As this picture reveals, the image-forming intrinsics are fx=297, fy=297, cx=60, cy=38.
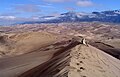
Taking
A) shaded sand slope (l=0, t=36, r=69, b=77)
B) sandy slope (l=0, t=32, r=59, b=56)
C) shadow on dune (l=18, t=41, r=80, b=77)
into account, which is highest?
shadow on dune (l=18, t=41, r=80, b=77)

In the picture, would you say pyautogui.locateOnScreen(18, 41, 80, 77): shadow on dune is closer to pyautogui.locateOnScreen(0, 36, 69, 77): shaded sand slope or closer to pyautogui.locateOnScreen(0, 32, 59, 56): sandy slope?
pyautogui.locateOnScreen(0, 36, 69, 77): shaded sand slope

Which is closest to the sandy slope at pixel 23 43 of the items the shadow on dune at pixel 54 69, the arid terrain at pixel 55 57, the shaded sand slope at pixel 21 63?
the arid terrain at pixel 55 57

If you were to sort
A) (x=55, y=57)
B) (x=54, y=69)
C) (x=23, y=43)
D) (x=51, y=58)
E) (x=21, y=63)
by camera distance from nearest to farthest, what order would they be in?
(x=54, y=69) < (x=55, y=57) < (x=51, y=58) < (x=21, y=63) < (x=23, y=43)

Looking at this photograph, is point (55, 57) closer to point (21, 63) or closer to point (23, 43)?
point (21, 63)

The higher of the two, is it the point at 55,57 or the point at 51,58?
the point at 55,57

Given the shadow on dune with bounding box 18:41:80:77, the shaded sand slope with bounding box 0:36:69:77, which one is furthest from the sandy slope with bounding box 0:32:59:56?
the shadow on dune with bounding box 18:41:80:77

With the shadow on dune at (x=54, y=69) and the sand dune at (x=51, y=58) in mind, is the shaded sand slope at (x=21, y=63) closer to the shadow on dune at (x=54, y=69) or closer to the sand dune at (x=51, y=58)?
the sand dune at (x=51, y=58)

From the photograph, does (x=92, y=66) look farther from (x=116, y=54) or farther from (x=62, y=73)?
(x=116, y=54)

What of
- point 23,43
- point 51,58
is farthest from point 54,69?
point 23,43

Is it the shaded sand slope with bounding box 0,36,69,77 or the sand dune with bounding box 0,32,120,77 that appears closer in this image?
the sand dune with bounding box 0,32,120,77

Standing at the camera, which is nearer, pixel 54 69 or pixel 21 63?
pixel 54 69

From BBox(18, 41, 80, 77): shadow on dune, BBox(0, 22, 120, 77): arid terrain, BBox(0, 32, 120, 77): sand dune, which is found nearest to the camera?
BBox(18, 41, 80, 77): shadow on dune
